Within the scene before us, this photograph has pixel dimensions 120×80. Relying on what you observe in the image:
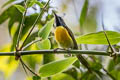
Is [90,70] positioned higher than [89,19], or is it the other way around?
[89,19]

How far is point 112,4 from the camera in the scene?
6.97 feet

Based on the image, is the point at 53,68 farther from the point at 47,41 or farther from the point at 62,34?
the point at 62,34

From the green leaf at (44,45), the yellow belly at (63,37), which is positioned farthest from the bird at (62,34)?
the green leaf at (44,45)

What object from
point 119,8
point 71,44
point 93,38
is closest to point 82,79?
point 71,44

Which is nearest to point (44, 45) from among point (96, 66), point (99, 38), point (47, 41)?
point (47, 41)

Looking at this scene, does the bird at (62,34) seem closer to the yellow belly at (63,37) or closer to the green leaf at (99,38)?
the yellow belly at (63,37)

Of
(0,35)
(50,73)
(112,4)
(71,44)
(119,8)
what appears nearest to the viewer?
(50,73)

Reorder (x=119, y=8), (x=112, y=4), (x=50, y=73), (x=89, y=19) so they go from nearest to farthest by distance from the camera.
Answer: (x=50, y=73) < (x=89, y=19) < (x=119, y=8) < (x=112, y=4)

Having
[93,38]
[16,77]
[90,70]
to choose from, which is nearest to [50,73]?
[93,38]

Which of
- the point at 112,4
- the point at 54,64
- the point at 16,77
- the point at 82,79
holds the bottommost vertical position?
the point at 16,77

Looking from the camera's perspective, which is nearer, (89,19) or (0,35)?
(89,19)

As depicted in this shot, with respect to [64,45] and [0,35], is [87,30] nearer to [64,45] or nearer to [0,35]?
[0,35]

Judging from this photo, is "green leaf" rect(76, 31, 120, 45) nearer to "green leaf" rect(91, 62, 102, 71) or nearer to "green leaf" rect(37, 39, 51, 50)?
"green leaf" rect(37, 39, 51, 50)

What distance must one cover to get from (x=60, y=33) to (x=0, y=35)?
72.2 inches
